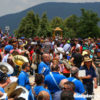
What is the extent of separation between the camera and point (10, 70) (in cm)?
663

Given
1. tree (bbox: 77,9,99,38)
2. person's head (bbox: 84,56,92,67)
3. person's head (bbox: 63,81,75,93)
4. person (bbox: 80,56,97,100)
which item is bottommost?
tree (bbox: 77,9,99,38)

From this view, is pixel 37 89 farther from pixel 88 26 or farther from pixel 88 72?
pixel 88 26

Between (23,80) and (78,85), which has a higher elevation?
(78,85)

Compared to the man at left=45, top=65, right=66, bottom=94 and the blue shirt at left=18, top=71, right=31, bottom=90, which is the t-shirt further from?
the man at left=45, top=65, right=66, bottom=94

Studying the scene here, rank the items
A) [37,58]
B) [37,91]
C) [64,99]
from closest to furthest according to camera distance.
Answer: [64,99], [37,91], [37,58]

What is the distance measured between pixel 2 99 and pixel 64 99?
1124mm

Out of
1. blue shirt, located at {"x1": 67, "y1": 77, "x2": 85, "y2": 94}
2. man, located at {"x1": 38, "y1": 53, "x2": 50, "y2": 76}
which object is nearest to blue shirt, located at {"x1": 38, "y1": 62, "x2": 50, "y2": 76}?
man, located at {"x1": 38, "y1": 53, "x2": 50, "y2": 76}

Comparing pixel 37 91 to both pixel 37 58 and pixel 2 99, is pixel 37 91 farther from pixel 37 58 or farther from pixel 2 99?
pixel 37 58

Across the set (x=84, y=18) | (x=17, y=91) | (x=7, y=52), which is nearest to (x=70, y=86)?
(x=17, y=91)

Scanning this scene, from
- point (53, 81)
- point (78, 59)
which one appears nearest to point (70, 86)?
point (53, 81)

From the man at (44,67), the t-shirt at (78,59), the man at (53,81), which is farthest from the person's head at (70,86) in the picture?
the t-shirt at (78,59)

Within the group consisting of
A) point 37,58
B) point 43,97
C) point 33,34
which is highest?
point 43,97

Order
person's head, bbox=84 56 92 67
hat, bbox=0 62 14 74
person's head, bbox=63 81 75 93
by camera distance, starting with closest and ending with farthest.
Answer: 1. person's head, bbox=63 81 75 93
2. hat, bbox=0 62 14 74
3. person's head, bbox=84 56 92 67

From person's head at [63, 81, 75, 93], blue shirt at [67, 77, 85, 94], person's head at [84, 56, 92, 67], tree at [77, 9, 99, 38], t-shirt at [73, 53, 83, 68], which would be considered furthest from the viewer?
tree at [77, 9, 99, 38]
